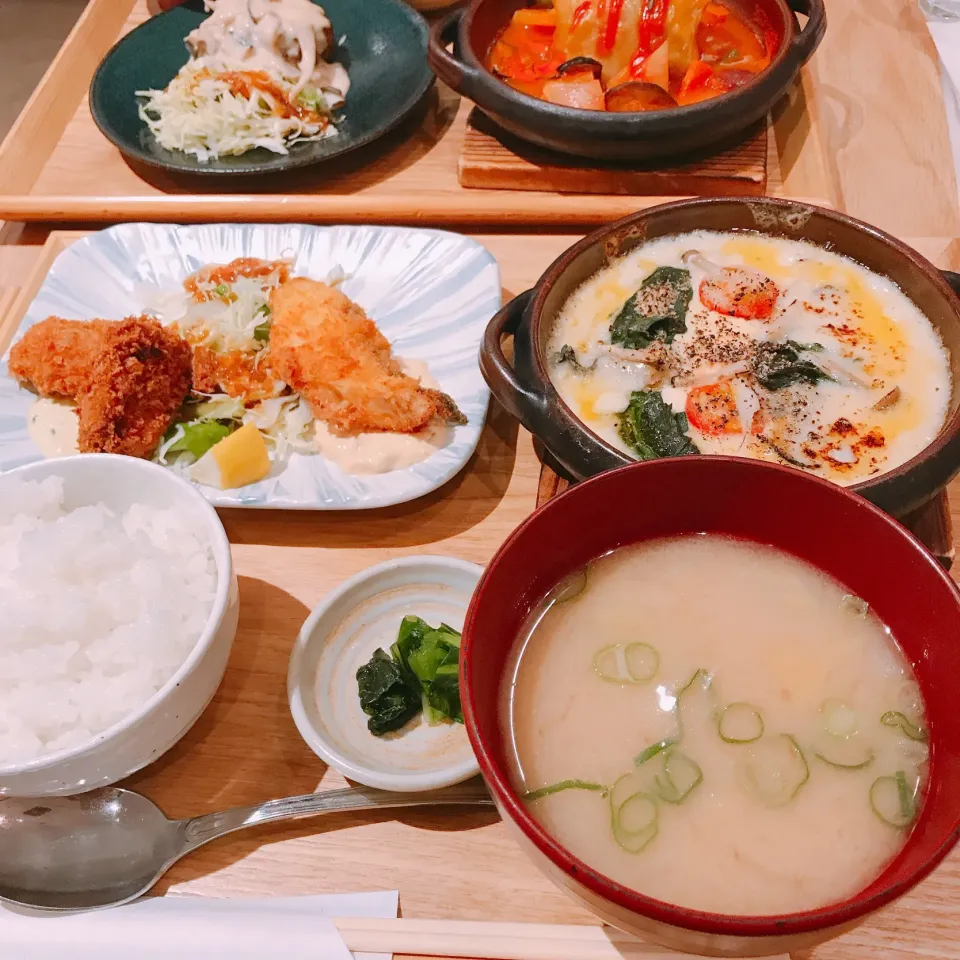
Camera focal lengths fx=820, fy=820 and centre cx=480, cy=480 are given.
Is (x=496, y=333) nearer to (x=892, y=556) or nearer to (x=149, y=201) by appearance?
(x=892, y=556)

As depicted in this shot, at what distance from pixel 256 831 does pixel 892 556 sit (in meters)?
0.93

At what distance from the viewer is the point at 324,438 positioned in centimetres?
164

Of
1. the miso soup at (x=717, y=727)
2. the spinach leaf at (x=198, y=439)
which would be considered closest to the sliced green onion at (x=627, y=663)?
the miso soup at (x=717, y=727)

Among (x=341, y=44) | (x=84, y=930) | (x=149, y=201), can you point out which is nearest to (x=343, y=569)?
(x=84, y=930)

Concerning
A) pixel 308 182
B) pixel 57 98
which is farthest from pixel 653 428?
pixel 57 98

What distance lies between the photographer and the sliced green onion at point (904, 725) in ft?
3.05

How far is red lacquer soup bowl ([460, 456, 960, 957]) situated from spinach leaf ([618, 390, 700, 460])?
13.3 inches

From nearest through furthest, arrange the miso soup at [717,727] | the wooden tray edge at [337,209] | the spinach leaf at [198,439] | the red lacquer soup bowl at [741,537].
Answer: the red lacquer soup bowl at [741,537] < the miso soup at [717,727] < the spinach leaf at [198,439] < the wooden tray edge at [337,209]

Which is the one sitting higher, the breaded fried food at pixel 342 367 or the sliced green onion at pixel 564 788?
the sliced green onion at pixel 564 788

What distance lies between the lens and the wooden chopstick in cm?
99

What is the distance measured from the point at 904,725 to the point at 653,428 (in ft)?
2.12

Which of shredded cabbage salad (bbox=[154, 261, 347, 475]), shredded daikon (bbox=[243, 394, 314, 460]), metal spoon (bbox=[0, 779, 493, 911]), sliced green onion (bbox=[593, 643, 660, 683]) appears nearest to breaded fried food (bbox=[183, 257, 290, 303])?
shredded cabbage salad (bbox=[154, 261, 347, 475])

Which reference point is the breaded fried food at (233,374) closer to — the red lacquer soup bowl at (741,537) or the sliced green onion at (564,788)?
the red lacquer soup bowl at (741,537)

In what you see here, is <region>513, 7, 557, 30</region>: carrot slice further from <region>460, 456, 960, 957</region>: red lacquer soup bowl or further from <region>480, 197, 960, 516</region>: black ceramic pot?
<region>460, 456, 960, 957</region>: red lacquer soup bowl
